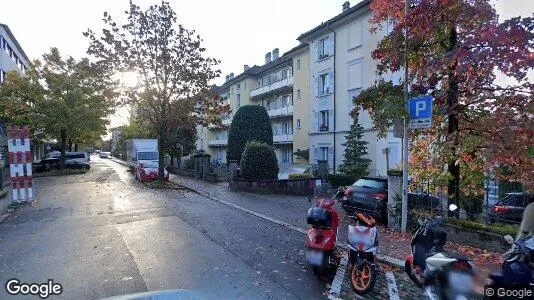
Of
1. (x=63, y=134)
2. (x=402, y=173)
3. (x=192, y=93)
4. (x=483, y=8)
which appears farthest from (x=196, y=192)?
(x=63, y=134)

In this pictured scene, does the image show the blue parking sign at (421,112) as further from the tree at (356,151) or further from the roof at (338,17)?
the roof at (338,17)

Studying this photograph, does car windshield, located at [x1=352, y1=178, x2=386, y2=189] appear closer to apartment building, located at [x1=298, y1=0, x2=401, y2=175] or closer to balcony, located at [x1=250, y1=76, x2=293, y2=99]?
apartment building, located at [x1=298, y1=0, x2=401, y2=175]

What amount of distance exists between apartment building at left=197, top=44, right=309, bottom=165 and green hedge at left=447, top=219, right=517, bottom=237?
65.8 feet

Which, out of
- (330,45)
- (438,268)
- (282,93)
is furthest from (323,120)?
(438,268)

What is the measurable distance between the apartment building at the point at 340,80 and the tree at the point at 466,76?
13.7m

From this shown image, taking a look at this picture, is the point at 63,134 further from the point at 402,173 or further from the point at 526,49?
the point at 526,49

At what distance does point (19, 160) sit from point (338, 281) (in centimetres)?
1289

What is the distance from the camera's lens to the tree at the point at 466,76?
677 centimetres

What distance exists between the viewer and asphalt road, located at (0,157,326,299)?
18.0 ft

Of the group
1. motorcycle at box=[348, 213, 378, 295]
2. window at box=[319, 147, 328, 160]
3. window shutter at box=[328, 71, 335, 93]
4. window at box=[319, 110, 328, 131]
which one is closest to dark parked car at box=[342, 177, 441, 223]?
motorcycle at box=[348, 213, 378, 295]

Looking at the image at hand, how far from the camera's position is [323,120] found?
29.4m

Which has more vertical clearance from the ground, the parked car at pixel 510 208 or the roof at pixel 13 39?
the roof at pixel 13 39

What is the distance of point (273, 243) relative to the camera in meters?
8.16

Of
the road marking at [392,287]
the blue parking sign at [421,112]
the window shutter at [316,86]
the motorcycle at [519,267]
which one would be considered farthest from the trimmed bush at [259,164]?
the motorcycle at [519,267]
